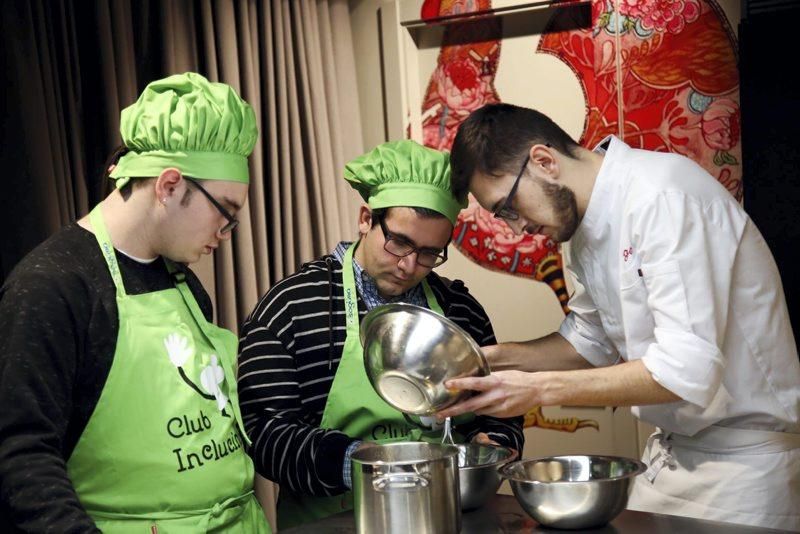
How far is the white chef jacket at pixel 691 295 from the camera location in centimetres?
175

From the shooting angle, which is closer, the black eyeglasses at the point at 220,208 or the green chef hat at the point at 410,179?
the black eyeglasses at the point at 220,208

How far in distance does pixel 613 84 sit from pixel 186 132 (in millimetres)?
1775

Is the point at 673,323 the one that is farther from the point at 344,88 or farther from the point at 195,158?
the point at 344,88

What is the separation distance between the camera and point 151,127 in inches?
66.3

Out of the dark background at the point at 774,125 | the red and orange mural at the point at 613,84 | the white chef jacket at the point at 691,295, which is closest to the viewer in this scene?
the white chef jacket at the point at 691,295

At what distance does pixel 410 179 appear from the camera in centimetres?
206

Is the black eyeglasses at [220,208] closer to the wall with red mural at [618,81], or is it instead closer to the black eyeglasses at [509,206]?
the black eyeglasses at [509,206]

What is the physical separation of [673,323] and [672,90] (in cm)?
145

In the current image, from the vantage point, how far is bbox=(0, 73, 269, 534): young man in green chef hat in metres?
1.45

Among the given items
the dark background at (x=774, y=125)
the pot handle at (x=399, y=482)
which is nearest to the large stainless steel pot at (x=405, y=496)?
the pot handle at (x=399, y=482)

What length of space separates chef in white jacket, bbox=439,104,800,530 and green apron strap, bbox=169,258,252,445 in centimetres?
39

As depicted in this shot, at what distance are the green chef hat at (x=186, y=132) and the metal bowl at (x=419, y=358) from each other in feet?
1.22

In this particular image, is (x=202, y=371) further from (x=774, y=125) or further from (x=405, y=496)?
(x=774, y=125)

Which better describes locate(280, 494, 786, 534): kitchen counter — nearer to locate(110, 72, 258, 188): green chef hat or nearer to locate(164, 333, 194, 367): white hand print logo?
locate(164, 333, 194, 367): white hand print logo
